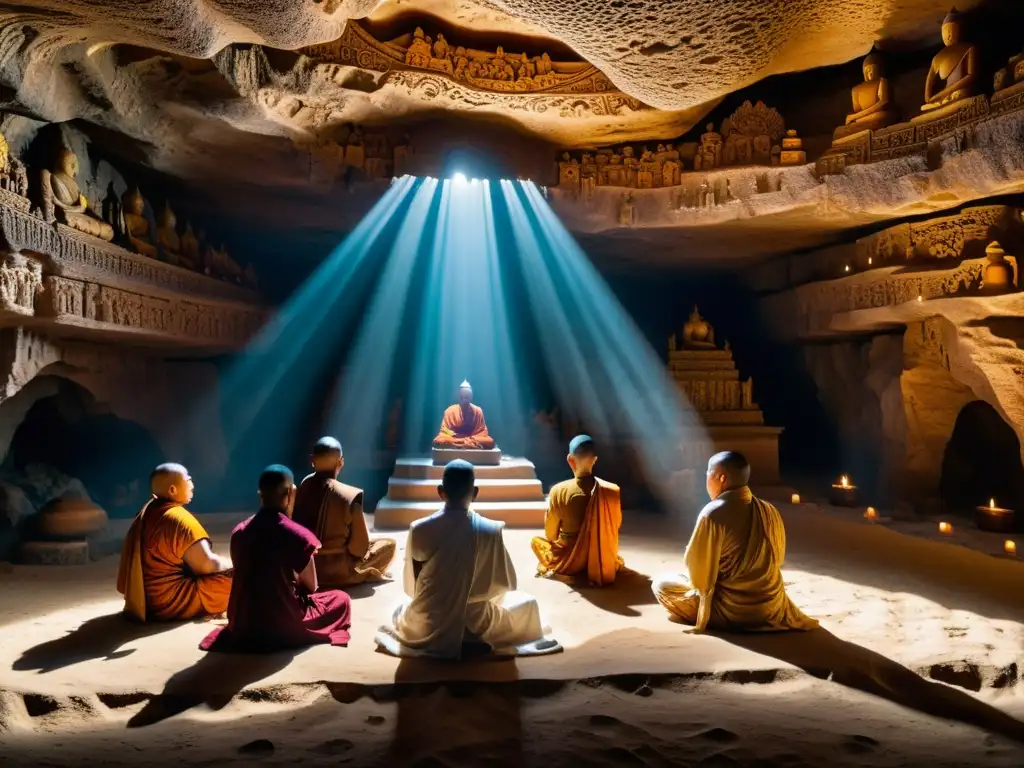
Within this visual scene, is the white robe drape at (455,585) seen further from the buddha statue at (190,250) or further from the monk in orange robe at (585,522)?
the buddha statue at (190,250)

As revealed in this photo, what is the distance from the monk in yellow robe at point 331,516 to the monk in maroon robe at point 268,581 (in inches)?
48.7

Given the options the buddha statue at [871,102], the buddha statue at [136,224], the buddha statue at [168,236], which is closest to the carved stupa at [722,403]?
the buddha statue at [871,102]

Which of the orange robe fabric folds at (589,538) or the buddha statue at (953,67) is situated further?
the buddha statue at (953,67)

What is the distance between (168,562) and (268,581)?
117 cm

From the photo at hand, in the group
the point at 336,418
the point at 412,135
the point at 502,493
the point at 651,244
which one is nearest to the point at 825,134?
the point at 651,244

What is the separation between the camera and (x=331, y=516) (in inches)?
234

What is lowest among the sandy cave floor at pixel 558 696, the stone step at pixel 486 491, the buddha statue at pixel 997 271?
the sandy cave floor at pixel 558 696

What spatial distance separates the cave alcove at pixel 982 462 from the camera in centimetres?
1162

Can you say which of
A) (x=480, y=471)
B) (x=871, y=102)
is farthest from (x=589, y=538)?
(x=871, y=102)

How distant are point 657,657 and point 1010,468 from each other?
34.3 feet

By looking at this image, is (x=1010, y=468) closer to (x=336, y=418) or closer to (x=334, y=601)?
(x=334, y=601)

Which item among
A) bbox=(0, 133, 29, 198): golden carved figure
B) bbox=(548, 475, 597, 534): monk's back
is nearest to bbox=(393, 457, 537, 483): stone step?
bbox=(548, 475, 597, 534): monk's back

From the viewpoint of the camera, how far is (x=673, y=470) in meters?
10.7

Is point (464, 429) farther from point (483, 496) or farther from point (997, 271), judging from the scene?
point (997, 271)
